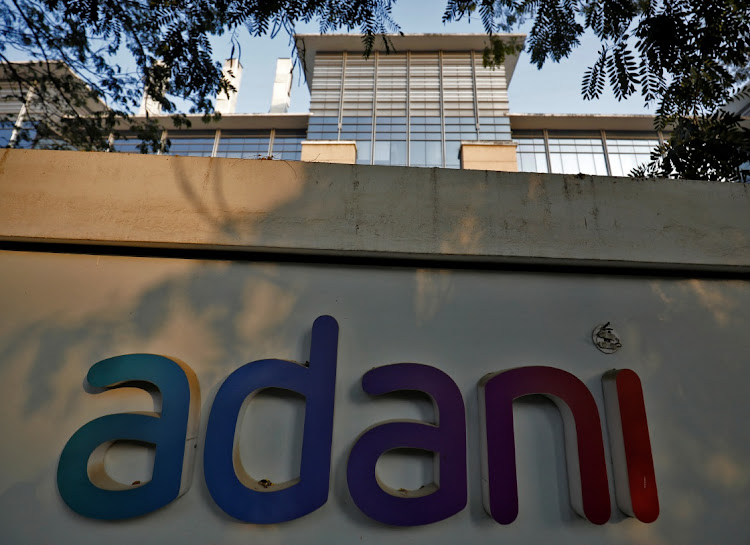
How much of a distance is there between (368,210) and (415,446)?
1794 millimetres

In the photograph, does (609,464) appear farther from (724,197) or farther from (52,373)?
(52,373)

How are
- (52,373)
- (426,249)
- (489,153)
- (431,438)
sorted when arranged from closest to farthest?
(431,438) → (52,373) → (426,249) → (489,153)

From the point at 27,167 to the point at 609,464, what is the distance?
16.4 feet

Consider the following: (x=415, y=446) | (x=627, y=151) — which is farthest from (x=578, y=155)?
(x=415, y=446)

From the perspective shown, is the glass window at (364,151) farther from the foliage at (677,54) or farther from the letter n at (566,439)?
the letter n at (566,439)

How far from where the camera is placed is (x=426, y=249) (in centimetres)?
339

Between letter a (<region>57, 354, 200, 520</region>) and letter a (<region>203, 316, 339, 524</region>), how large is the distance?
19cm

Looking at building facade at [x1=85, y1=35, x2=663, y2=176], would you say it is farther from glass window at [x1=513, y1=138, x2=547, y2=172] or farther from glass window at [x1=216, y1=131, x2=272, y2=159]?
glass window at [x1=216, y1=131, x2=272, y2=159]

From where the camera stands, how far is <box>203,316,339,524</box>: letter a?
2760 mm

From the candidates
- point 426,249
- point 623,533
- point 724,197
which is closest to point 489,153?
point 724,197

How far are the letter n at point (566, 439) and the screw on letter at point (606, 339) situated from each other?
484 mm

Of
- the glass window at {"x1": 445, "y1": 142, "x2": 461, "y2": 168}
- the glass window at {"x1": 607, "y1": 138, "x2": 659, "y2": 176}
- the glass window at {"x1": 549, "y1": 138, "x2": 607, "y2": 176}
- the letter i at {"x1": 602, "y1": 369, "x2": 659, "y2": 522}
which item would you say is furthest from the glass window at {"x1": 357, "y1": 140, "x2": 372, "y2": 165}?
the letter i at {"x1": 602, "y1": 369, "x2": 659, "y2": 522}

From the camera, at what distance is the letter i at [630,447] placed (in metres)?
2.85

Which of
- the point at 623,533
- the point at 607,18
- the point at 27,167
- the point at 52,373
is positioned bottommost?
the point at 623,533
